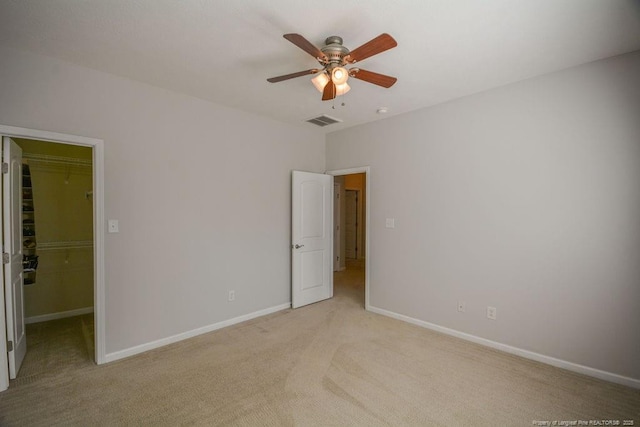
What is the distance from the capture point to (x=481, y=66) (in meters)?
2.57

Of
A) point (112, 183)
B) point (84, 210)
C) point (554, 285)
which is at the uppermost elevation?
point (112, 183)

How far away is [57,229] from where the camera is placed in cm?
390

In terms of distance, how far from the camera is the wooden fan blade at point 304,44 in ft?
5.57

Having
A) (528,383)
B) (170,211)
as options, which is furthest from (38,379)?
(528,383)

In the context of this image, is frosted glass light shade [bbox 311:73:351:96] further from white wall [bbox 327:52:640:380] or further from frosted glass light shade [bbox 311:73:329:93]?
white wall [bbox 327:52:640:380]

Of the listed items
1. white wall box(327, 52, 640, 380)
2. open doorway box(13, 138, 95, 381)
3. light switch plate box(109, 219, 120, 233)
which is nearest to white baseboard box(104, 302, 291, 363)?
open doorway box(13, 138, 95, 381)

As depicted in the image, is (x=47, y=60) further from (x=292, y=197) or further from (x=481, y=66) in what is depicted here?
(x=481, y=66)

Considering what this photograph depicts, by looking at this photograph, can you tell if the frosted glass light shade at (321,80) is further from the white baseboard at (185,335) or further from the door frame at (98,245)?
the white baseboard at (185,335)

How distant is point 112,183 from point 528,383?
13.1 feet

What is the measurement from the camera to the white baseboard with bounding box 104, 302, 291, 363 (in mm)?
2798

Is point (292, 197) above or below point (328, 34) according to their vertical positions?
below

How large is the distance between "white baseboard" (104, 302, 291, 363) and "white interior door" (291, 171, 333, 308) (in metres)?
0.43

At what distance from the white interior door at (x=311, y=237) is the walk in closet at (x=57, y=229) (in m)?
2.82

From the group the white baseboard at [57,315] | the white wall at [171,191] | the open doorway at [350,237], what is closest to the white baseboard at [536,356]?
the open doorway at [350,237]
